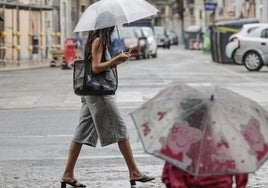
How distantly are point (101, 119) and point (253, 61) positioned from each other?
19456mm

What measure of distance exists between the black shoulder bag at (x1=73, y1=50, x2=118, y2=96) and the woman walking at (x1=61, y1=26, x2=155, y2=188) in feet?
0.17

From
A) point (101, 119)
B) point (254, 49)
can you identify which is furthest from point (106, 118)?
point (254, 49)

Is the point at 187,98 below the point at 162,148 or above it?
above

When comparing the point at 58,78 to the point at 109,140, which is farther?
the point at 58,78

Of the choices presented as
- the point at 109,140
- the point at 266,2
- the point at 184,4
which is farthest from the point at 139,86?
the point at 184,4

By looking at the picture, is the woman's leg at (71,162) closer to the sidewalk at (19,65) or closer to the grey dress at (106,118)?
the grey dress at (106,118)

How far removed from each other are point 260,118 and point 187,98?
0.46m

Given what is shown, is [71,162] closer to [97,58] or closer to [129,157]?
[129,157]

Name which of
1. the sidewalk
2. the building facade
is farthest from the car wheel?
the building facade

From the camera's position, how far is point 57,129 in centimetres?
1200

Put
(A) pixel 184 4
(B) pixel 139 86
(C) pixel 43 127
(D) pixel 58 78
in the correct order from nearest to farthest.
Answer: (C) pixel 43 127 → (B) pixel 139 86 → (D) pixel 58 78 → (A) pixel 184 4

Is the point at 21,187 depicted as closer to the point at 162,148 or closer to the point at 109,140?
the point at 109,140

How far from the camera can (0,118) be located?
45.3 ft

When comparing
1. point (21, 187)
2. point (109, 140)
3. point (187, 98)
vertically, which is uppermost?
point (187, 98)
